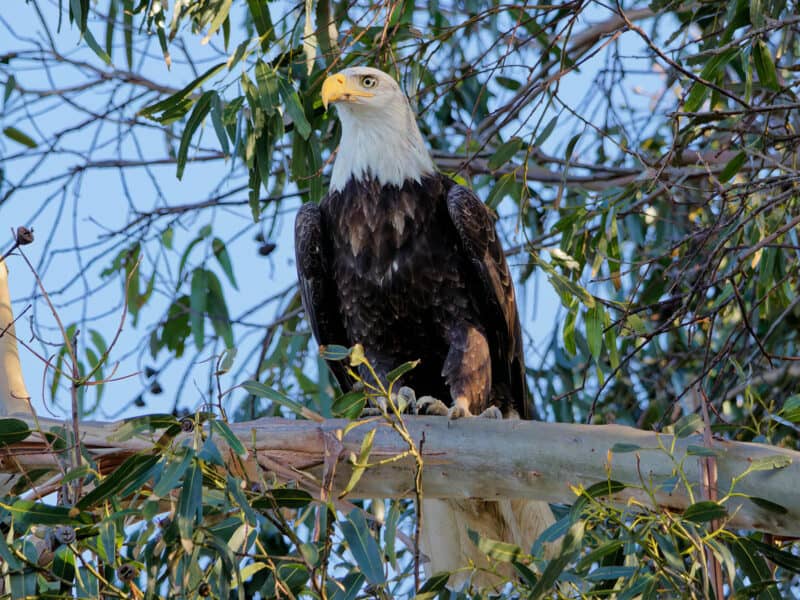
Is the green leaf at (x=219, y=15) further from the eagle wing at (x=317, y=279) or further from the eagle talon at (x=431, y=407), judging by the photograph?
the eagle talon at (x=431, y=407)

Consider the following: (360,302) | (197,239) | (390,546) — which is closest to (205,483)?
(390,546)

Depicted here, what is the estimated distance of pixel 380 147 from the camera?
4.46 m

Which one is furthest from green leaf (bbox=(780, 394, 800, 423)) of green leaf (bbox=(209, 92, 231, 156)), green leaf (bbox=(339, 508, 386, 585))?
green leaf (bbox=(209, 92, 231, 156))

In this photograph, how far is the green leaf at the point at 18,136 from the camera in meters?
5.67

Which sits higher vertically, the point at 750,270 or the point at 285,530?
the point at 750,270

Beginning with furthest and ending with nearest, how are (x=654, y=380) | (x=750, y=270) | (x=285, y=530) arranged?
1. (x=654, y=380)
2. (x=750, y=270)
3. (x=285, y=530)

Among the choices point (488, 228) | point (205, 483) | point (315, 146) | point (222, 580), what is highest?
point (315, 146)

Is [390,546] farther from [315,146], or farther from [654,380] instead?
[654,380]

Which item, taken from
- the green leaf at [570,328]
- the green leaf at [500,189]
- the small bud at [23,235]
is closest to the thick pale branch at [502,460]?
the small bud at [23,235]

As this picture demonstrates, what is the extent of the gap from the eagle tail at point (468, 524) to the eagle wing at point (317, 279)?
84cm

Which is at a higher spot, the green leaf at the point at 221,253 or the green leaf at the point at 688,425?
the green leaf at the point at 221,253

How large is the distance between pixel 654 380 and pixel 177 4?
277 centimetres

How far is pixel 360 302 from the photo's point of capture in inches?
170

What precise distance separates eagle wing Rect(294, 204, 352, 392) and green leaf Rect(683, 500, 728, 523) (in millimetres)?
2238
